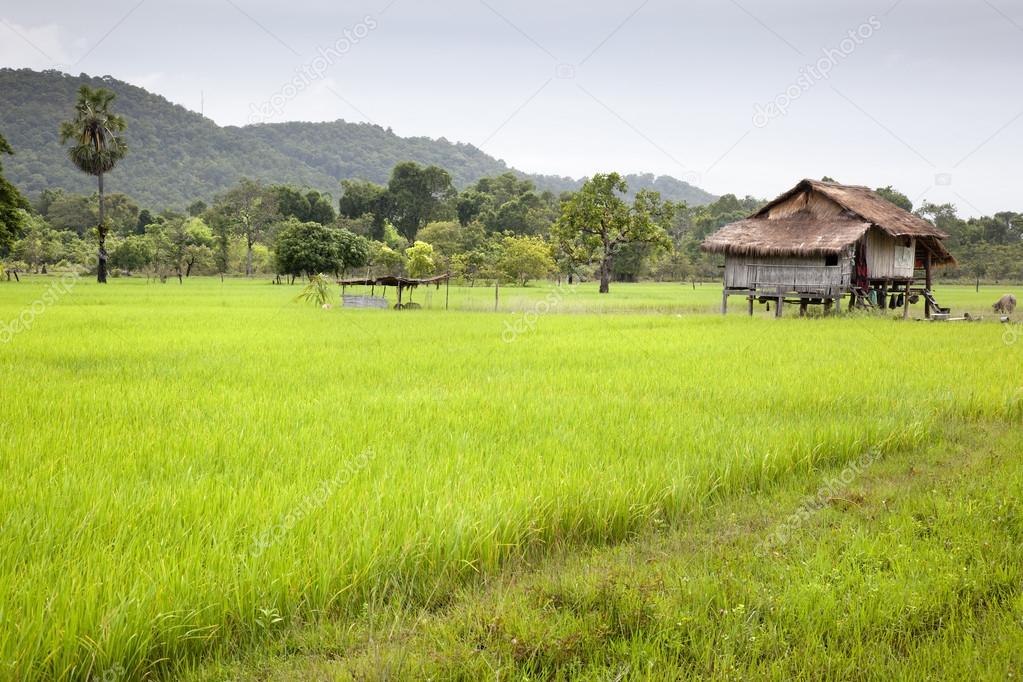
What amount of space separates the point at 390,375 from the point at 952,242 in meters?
70.7

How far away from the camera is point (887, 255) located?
91.4ft

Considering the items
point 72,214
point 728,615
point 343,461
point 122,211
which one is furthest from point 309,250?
point 728,615

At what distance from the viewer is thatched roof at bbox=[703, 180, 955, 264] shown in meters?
25.5

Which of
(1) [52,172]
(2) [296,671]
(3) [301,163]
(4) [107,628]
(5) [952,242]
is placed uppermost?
(3) [301,163]

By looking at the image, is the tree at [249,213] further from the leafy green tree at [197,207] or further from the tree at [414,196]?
Result: the leafy green tree at [197,207]

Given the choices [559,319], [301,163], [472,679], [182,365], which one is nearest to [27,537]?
[472,679]

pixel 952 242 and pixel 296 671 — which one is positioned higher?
pixel 952 242

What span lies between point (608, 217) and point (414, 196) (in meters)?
45.5

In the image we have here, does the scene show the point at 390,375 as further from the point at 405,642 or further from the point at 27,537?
the point at 405,642

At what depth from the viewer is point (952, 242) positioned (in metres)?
64.5

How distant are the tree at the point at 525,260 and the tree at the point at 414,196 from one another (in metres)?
32.4

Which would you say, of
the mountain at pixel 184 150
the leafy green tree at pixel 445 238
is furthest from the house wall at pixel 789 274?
the mountain at pixel 184 150

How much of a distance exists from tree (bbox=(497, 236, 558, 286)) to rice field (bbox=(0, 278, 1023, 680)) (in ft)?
132

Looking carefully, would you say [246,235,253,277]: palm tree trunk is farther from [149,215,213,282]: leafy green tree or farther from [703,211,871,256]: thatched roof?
[703,211,871,256]: thatched roof
